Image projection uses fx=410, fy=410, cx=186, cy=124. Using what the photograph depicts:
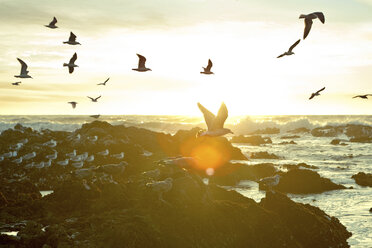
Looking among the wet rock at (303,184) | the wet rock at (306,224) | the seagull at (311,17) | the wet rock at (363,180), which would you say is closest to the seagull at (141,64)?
the wet rock at (306,224)

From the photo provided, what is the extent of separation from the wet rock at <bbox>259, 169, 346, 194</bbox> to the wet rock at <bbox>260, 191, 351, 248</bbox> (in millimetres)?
8081

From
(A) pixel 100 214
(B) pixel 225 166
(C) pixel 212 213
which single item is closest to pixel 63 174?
(B) pixel 225 166

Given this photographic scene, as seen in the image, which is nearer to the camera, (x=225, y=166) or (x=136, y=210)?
(x=136, y=210)

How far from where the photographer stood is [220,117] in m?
13.9

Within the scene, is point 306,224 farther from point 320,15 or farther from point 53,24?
point 53,24

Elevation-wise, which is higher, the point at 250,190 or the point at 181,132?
the point at 181,132

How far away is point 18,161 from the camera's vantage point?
2720 cm

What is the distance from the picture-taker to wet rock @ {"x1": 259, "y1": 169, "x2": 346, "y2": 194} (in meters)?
23.5

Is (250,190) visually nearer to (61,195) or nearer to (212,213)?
(212,213)

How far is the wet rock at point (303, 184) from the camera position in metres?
23.5

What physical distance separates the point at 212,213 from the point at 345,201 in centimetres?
1077

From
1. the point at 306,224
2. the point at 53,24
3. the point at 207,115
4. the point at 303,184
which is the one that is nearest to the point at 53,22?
the point at 53,24

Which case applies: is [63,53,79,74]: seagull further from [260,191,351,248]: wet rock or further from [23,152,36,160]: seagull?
[23,152,36,160]: seagull

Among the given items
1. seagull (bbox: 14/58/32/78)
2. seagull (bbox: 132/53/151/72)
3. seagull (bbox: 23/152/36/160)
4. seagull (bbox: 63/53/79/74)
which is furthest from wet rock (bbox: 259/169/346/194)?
seagull (bbox: 23/152/36/160)
